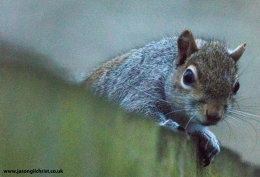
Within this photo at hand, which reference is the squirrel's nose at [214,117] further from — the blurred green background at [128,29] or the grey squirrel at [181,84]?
the blurred green background at [128,29]

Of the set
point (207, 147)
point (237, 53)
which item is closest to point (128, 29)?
point (237, 53)

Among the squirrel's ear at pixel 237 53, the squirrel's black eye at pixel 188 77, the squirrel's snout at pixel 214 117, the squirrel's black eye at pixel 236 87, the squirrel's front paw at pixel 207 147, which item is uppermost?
the squirrel's ear at pixel 237 53

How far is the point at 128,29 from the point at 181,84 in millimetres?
189

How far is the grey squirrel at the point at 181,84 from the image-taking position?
4.05 ft

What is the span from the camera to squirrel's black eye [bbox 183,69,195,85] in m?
1.29

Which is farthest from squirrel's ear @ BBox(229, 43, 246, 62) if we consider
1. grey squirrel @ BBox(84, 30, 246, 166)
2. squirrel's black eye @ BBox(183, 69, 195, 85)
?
squirrel's black eye @ BBox(183, 69, 195, 85)

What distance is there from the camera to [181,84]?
1324 mm

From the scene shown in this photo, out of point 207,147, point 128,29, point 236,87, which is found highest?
point 128,29

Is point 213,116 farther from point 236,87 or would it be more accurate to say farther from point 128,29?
point 128,29

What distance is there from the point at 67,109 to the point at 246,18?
75cm

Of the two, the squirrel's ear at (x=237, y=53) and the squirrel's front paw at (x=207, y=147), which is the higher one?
the squirrel's ear at (x=237, y=53)

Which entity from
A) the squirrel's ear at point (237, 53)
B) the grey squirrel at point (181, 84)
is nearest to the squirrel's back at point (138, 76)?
the grey squirrel at point (181, 84)

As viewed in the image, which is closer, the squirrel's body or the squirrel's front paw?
the squirrel's front paw

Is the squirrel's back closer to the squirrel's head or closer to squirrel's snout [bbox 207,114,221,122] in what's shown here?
the squirrel's head
